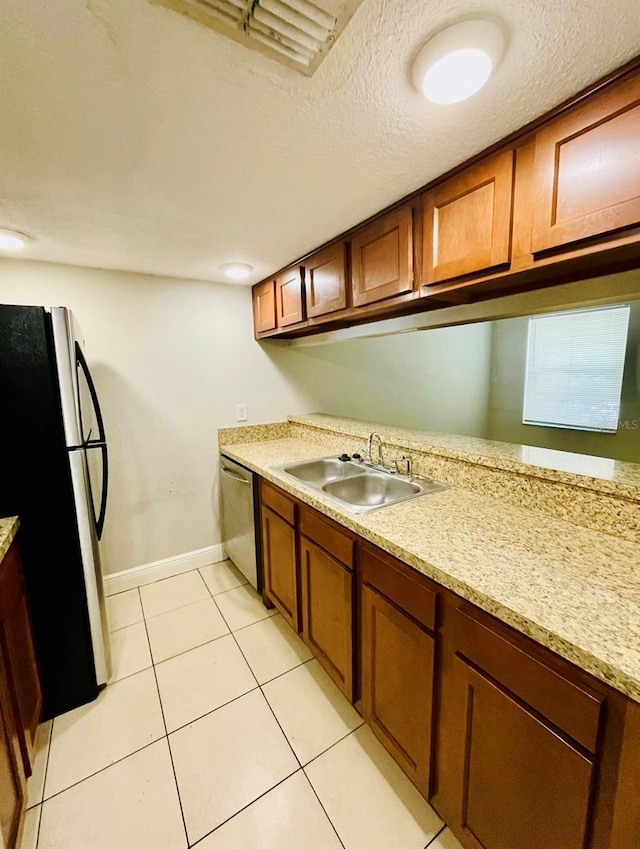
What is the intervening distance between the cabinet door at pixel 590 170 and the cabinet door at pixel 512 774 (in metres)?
1.21

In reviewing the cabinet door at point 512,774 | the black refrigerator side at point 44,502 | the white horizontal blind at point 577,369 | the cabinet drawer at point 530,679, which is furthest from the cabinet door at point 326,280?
the white horizontal blind at point 577,369

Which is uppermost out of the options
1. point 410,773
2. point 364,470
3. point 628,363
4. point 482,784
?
point 628,363

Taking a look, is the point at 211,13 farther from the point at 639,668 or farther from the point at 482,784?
the point at 482,784

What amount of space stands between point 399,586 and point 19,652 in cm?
139

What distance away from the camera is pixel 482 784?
90 centimetres

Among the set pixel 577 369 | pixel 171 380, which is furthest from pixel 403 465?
pixel 577 369

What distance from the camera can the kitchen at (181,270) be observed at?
0.80 m

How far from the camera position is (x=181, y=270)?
88.3 inches

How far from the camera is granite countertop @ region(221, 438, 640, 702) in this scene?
69 centimetres

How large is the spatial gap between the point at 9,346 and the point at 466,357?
4105 mm

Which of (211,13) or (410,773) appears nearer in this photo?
(211,13)

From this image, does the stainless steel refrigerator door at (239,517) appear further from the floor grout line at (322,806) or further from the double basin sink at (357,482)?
the floor grout line at (322,806)

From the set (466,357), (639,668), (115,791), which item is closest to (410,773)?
(639,668)

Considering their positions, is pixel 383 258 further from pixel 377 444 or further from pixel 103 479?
pixel 103 479
